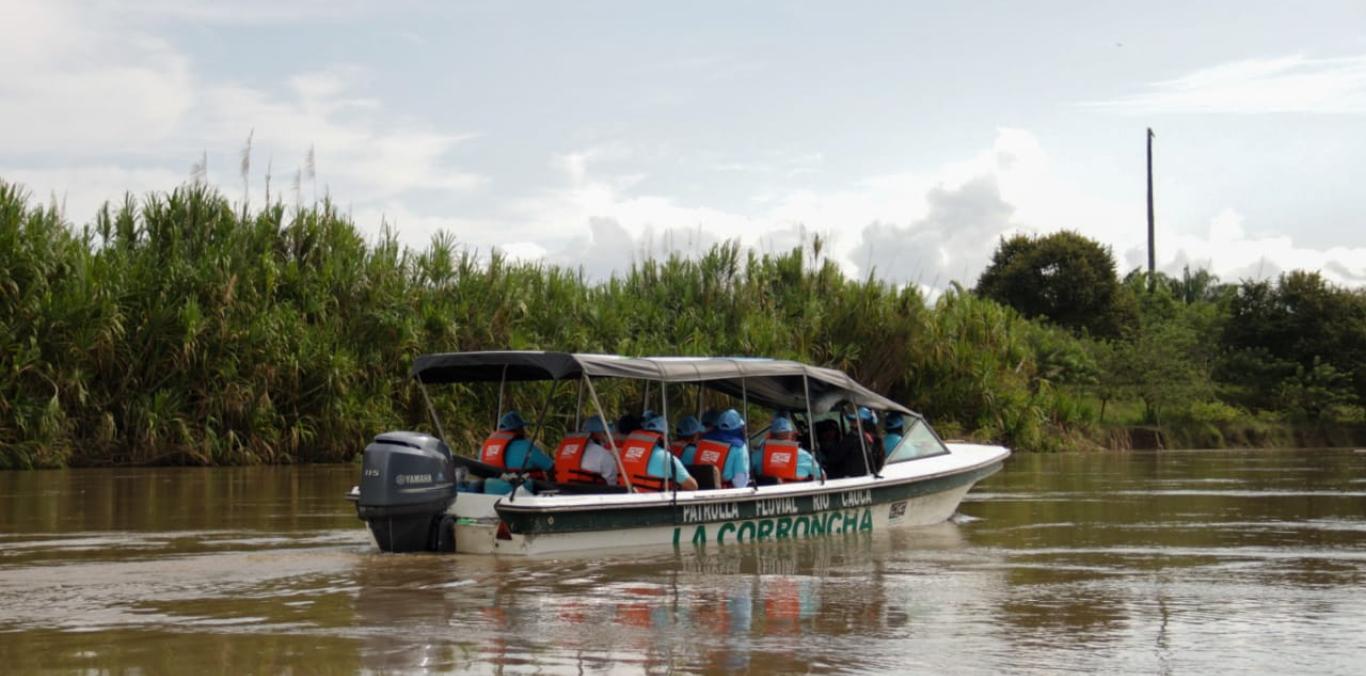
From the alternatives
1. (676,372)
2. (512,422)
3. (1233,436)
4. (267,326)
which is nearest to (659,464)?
(676,372)

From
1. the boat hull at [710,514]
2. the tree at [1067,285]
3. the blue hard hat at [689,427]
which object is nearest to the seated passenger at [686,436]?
the blue hard hat at [689,427]

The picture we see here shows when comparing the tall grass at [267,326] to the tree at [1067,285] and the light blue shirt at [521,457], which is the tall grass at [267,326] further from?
the tree at [1067,285]

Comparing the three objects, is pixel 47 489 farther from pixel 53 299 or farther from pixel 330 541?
Answer: pixel 330 541

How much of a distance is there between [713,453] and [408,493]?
2752 mm

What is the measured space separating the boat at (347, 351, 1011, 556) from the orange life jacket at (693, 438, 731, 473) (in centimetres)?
27

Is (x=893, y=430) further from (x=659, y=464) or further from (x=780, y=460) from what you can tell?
(x=659, y=464)

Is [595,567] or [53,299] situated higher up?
[53,299]

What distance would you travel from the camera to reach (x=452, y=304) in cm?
2427

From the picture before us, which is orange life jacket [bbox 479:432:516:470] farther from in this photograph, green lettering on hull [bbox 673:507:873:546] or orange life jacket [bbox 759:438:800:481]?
orange life jacket [bbox 759:438:800:481]

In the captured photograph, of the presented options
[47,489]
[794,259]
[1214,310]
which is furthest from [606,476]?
[1214,310]

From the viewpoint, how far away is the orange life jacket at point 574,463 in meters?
11.4

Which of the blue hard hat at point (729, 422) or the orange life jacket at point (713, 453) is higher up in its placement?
the blue hard hat at point (729, 422)

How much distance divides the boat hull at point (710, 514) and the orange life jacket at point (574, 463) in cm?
66

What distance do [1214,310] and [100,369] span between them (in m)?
38.4
